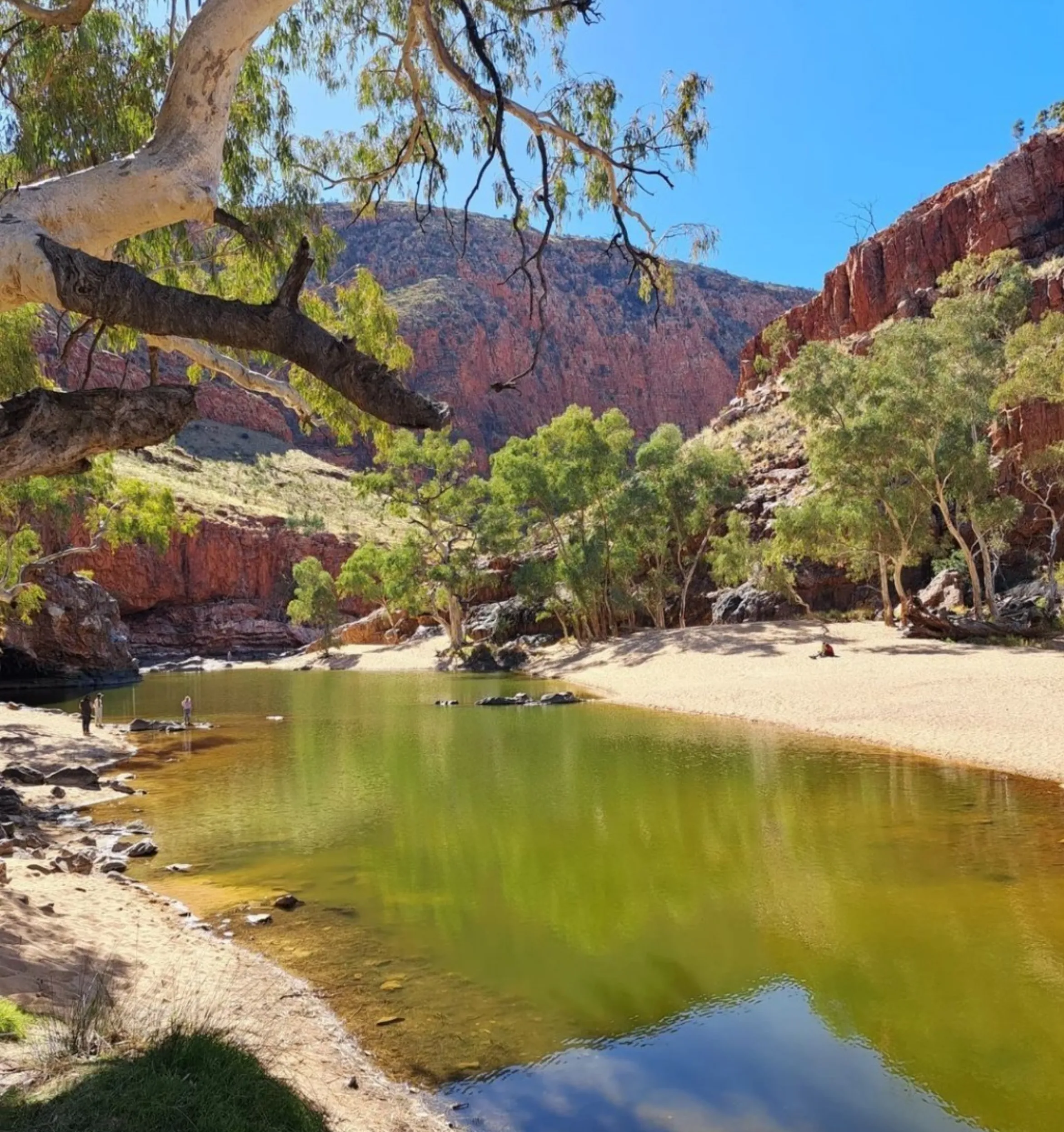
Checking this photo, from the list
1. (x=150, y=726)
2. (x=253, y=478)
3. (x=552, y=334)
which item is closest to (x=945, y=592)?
(x=150, y=726)

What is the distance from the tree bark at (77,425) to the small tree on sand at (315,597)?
45.1m

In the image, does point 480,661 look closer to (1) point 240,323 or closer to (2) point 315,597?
(2) point 315,597

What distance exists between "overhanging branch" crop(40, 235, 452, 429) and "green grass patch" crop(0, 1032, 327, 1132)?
2.60 metres

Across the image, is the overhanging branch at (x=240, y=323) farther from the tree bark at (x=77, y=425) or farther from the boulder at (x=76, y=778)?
the boulder at (x=76, y=778)

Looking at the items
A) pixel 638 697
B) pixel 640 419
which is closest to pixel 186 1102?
pixel 638 697

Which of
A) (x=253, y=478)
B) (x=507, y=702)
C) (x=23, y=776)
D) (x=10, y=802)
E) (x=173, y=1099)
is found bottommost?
(x=507, y=702)

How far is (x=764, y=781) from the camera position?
12.3 metres

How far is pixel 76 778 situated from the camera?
13.6 meters

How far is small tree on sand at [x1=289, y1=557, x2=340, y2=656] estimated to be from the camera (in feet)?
159

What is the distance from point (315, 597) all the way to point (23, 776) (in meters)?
35.3

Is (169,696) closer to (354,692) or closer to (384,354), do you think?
(354,692)

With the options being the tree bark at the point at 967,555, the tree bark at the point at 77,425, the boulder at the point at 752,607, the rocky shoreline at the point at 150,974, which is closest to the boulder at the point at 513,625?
the boulder at the point at 752,607

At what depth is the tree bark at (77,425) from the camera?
11.5 ft

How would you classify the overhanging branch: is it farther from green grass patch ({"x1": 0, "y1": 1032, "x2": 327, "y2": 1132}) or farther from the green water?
the green water
